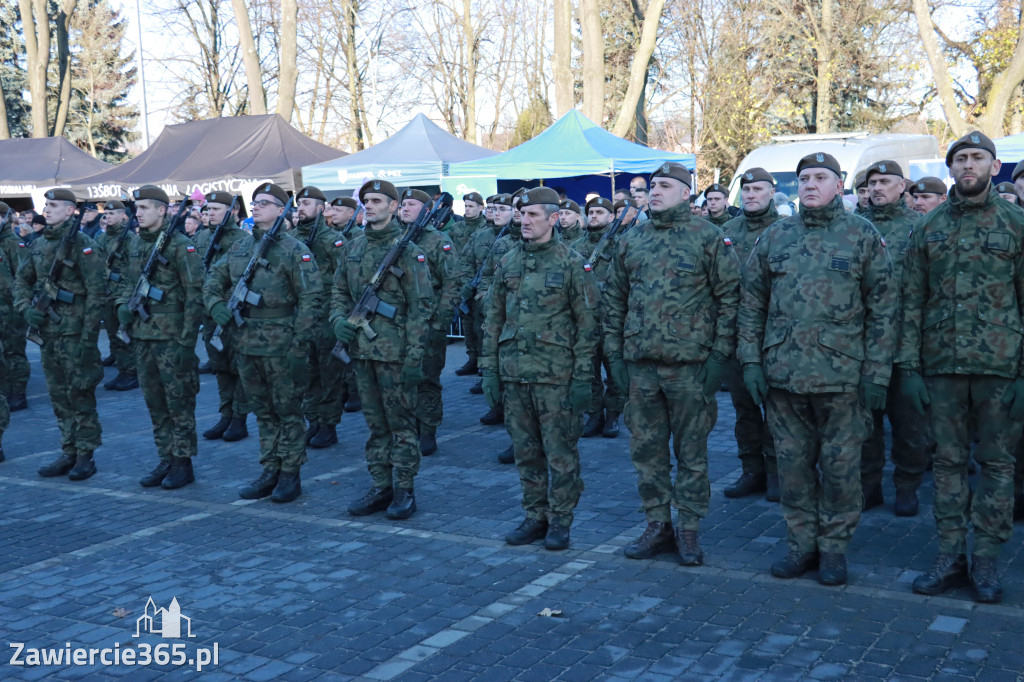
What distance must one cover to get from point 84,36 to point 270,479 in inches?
Answer: 1872

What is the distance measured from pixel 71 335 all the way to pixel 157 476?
53.6 inches

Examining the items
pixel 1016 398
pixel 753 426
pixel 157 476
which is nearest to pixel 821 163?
pixel 1016 398

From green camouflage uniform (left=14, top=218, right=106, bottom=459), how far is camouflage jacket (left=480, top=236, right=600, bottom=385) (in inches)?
159

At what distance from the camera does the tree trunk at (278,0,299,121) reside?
25734 mm

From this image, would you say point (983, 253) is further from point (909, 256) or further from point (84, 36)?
point (84, 36)

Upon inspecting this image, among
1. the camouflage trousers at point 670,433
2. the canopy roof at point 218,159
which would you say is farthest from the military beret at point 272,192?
the canopy roof at point 218,159

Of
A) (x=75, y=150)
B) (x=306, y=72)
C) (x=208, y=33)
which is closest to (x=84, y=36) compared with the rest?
(x=208, y=33)

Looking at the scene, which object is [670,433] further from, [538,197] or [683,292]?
[538,197]

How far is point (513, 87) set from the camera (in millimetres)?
43719

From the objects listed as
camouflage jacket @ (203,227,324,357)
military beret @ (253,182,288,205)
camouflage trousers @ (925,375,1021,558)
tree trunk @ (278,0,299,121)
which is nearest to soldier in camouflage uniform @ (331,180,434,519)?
camouflage jacket @ (203,227,324,357)

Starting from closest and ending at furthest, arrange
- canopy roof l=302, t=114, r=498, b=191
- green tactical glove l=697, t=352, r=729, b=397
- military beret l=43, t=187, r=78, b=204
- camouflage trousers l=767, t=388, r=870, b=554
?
camouflage trousers l=767, t=388, r=870, b=554 < green tactical glove l=697, t=352, r=729, b=397 < military beret l=43, t=187, r=78, b=204 < canopy roof l=302, t=114, r=498, b=191

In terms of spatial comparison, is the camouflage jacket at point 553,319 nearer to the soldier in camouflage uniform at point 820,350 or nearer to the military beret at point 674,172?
the military beret at point 674,172

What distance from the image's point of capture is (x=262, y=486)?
7.52 m

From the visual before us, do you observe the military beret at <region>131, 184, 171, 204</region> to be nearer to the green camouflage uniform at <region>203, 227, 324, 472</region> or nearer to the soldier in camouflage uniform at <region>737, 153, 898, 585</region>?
the green camouflage uniform at <region>203, 227, 324, 472</region>
